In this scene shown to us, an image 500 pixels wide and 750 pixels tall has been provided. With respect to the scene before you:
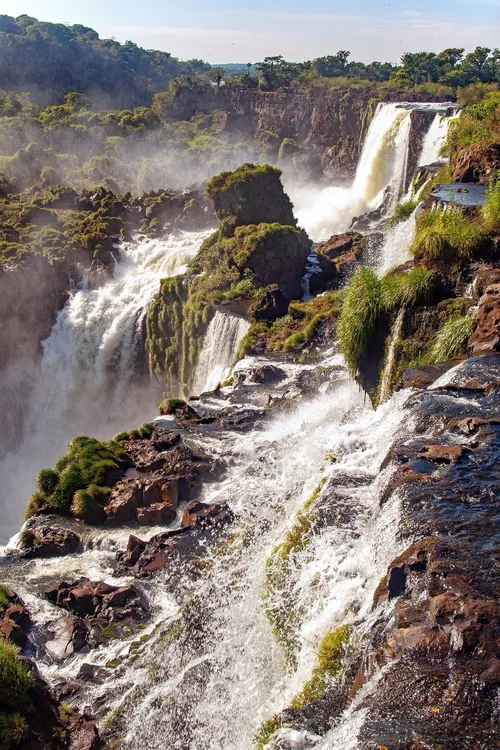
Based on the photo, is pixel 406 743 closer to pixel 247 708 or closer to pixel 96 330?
pixel 247 708

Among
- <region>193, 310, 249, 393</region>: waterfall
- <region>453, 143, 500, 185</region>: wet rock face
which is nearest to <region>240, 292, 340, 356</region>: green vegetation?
<region>193, 310, 249, 393</region>: waterfall

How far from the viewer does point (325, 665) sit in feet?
24.1

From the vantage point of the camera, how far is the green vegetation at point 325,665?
714 centimetres

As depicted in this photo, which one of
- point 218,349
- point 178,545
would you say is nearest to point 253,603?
point 178,545

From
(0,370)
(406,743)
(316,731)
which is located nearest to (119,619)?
(316,731)

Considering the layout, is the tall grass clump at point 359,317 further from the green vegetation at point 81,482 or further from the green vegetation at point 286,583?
the green vegetation at point 81,482

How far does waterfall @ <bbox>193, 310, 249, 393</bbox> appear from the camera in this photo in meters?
24.5

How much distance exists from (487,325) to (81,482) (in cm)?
Result: 1046

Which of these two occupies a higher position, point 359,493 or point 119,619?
point 359,493

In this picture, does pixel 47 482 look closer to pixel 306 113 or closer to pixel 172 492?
pixel 172 492

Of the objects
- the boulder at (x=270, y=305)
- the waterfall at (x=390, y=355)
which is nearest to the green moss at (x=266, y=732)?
the waterfall at (x=390, y=355)

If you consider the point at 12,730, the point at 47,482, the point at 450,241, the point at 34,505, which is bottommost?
the point at 34,505

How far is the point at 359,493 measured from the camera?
9.73 m

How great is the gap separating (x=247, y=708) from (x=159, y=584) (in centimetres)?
449
